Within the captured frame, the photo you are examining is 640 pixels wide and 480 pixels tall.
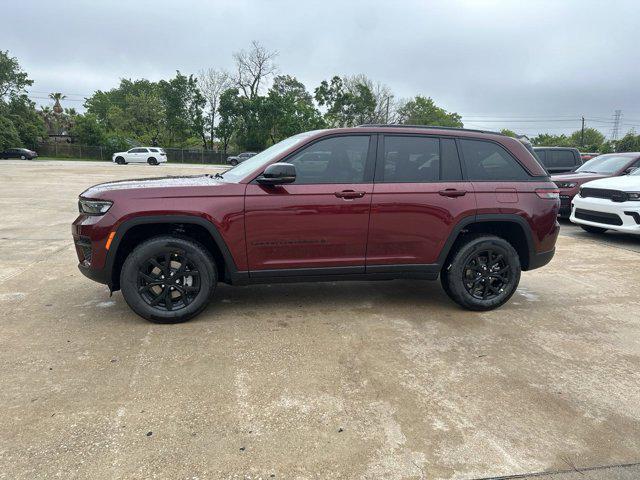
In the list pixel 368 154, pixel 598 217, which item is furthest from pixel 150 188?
pixel 598 217

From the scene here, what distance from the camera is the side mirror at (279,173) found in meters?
3.65

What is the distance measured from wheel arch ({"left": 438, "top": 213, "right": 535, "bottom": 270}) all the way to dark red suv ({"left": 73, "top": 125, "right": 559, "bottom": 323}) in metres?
0.01

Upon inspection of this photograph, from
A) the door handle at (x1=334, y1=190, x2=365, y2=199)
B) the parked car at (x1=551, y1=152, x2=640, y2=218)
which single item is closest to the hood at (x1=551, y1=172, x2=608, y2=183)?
the parked car at (x1=551, y1=152, x2=640, y2=218)

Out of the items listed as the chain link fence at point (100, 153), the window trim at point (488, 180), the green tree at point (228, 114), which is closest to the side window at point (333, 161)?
the window trim at point (488, 180)

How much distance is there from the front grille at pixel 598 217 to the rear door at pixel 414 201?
16.8 feet

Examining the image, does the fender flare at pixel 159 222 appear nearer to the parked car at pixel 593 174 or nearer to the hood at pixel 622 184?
the hood at pixel 622 184

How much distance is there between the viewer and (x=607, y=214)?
25.8 feet

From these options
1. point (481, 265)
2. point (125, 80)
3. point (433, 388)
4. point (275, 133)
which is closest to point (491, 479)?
point (433, 388)

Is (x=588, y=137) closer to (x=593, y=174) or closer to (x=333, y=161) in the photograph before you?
(x=593, y=174)

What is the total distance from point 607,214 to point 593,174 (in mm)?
2648

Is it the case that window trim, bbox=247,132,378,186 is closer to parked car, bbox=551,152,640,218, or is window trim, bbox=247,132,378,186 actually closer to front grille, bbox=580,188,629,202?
front grille, bbox=580,188,629,202

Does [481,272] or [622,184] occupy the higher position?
[622,184]

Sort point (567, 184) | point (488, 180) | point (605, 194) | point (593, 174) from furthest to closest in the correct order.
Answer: point (593, 174), point (567, 184), point (605, 194), point (488, 180)

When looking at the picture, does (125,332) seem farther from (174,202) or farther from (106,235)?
(174,202)
